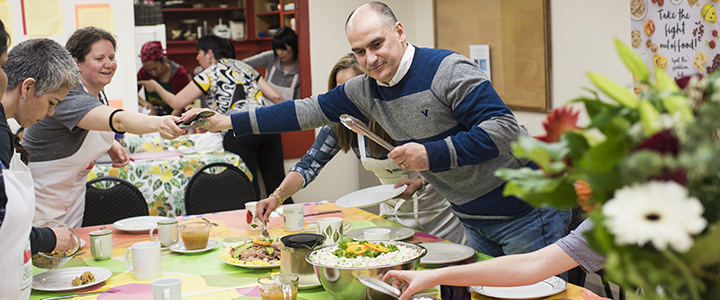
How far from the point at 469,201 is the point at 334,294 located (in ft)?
2.09

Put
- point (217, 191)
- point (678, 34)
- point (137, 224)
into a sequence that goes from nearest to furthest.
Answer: point (137, 224) < point (678, 34) < point (217, 191)

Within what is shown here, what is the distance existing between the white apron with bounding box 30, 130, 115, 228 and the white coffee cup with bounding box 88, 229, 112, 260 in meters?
0.59

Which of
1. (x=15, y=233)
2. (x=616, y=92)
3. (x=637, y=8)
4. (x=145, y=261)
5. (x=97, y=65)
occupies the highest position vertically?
(x=637, y=8)

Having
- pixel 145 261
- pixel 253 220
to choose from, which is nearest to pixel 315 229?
pixel 253 220

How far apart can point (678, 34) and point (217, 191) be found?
2.22 metres

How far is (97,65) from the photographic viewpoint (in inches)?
88.3

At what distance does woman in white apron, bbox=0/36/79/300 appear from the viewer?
3.06 ft

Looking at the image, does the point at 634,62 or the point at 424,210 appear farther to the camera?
the point at 424,210

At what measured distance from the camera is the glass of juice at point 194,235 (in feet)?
5.27

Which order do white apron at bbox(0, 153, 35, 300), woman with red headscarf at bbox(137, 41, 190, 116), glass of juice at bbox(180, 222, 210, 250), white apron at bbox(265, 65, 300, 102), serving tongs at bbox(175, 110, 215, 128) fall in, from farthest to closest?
1. white apron at bbox(265, 65, 300, 102)
2. woman with red headscarf at bbox(137, 41, 190, 116)
3. serving tongs at bbox(175, 110, 215, 128)
4. glass of juice at bbox(180, 222, 210, 250)
5. white apron at bbox(0, 153, 35, 300)

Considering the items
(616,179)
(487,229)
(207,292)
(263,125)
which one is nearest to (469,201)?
(487,229)

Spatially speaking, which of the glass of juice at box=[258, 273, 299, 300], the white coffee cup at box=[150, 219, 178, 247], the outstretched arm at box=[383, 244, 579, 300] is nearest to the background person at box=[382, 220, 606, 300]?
the outstretched arm at box=[383, 244, 579, 300]

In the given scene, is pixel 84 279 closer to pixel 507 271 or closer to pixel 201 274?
pixel 201 274

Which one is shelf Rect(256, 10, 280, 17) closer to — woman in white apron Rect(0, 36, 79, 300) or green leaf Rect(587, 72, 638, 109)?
woman in white apron Rect(0, 36, 79, 300)
